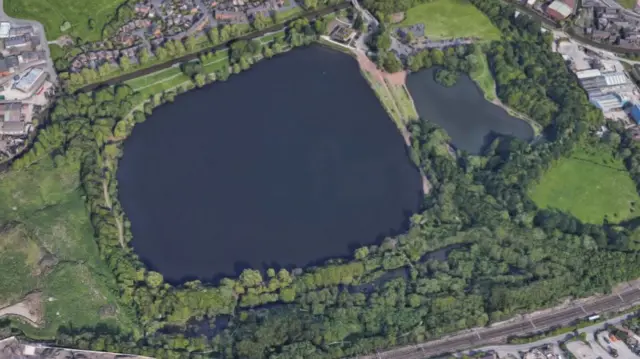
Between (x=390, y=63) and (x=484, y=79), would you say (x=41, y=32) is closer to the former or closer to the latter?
(x=390, y=63)

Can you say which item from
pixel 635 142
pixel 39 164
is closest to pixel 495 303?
pixel 635 142

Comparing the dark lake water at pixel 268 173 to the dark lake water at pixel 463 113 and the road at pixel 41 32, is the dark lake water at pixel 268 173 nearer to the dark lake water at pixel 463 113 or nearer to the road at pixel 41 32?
the dark lake water at pixel 463 113

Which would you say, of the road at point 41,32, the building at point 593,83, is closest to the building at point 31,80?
the road at point 41,32

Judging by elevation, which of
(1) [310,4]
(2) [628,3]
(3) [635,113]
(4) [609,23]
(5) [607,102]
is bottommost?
(3) [635,113]

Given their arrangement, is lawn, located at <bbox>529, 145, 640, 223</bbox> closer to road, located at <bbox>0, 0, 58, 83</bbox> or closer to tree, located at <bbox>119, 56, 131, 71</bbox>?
tree, located at <bbox>119, 56, 131, 71</bbox>

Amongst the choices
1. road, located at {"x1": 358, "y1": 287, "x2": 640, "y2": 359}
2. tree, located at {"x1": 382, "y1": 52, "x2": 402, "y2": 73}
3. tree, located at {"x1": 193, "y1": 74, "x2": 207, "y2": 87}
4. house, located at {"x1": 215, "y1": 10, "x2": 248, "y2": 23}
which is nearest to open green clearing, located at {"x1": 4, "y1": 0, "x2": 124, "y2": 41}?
house, located at {"x1": 215, "y1": 10, "x2": 248, "y2": 23}

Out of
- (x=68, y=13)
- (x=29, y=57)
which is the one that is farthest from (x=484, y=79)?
(x=29, y=57)
